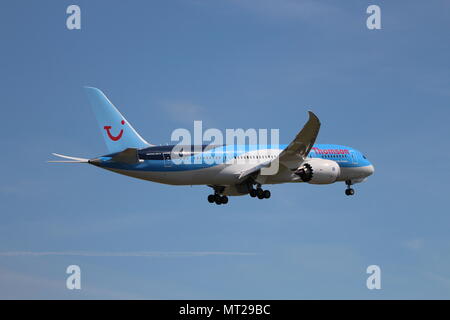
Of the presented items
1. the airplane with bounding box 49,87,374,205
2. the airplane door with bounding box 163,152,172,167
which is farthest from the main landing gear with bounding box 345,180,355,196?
the airplane door with bounding box 163,152,172,167

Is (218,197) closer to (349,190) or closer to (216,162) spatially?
(216,162)

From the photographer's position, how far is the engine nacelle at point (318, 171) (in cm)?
6188

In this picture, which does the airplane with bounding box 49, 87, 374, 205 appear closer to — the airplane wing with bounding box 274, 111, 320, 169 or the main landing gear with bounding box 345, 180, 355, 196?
the airplane wing with bounding box 274, 111, 320, 169

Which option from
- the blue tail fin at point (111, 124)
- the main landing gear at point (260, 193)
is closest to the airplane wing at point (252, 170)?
the main landing gear at point (260, 193)

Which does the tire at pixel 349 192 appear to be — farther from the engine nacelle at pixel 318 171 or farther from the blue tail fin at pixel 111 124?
the blue tail fin at pixel 111 124

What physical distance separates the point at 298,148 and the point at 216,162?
6.81 m

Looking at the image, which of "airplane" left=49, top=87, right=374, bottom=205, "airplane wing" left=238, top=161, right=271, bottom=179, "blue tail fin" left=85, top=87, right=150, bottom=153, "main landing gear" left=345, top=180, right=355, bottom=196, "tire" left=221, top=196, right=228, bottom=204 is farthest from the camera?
"main landing gear" left=345, top=180, right=355, bottom=196

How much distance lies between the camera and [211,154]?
6041cm

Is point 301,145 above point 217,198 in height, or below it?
above

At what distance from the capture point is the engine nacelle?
61.9m

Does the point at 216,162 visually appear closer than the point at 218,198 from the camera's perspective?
Yes

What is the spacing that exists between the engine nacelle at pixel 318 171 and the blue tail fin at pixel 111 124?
530 inches

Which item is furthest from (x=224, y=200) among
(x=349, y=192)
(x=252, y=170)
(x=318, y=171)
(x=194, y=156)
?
(x=349, y=192)

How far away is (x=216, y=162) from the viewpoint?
199ft
